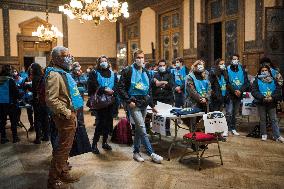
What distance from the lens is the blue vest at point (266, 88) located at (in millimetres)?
5570

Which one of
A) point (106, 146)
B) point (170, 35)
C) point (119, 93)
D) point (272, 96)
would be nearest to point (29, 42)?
point (170, 35)

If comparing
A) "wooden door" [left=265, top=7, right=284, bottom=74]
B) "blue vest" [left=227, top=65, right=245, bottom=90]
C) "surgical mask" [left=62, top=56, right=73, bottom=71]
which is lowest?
"blue vest" [left=227, top=65, right=245, bottom=90]

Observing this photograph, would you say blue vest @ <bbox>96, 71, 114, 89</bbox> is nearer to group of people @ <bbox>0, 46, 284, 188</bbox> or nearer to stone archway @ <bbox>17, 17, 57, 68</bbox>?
group of people @ <bbox>0, 46, 284, 188</bbox>

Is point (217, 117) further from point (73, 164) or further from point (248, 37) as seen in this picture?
point (248, 37)

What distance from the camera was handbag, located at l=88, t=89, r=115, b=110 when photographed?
15.7 feet

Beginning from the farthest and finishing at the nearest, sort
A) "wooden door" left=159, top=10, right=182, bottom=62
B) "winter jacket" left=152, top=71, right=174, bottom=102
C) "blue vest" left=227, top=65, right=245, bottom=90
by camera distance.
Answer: "wooden door" left=159, top=10, right=182, bottom=62, "blue vest" left=227, top=65, right=245, bottom=90, "winter jacket" left=152, top=71, right=174, bottom=102

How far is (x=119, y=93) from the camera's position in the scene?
4441 millimetres

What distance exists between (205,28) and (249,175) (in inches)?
299

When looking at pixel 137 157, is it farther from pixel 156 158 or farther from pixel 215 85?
pixel 215 85

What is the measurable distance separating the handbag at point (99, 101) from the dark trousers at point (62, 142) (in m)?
1.35

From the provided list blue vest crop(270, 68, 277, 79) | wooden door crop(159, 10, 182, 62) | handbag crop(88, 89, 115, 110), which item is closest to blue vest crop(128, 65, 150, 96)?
handbag crop(88, 89, 115, 110)

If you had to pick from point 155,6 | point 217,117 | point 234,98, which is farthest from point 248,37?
point 217,117

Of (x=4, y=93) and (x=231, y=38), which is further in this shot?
(x=231, y=38)

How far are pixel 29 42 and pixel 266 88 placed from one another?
1273cm
